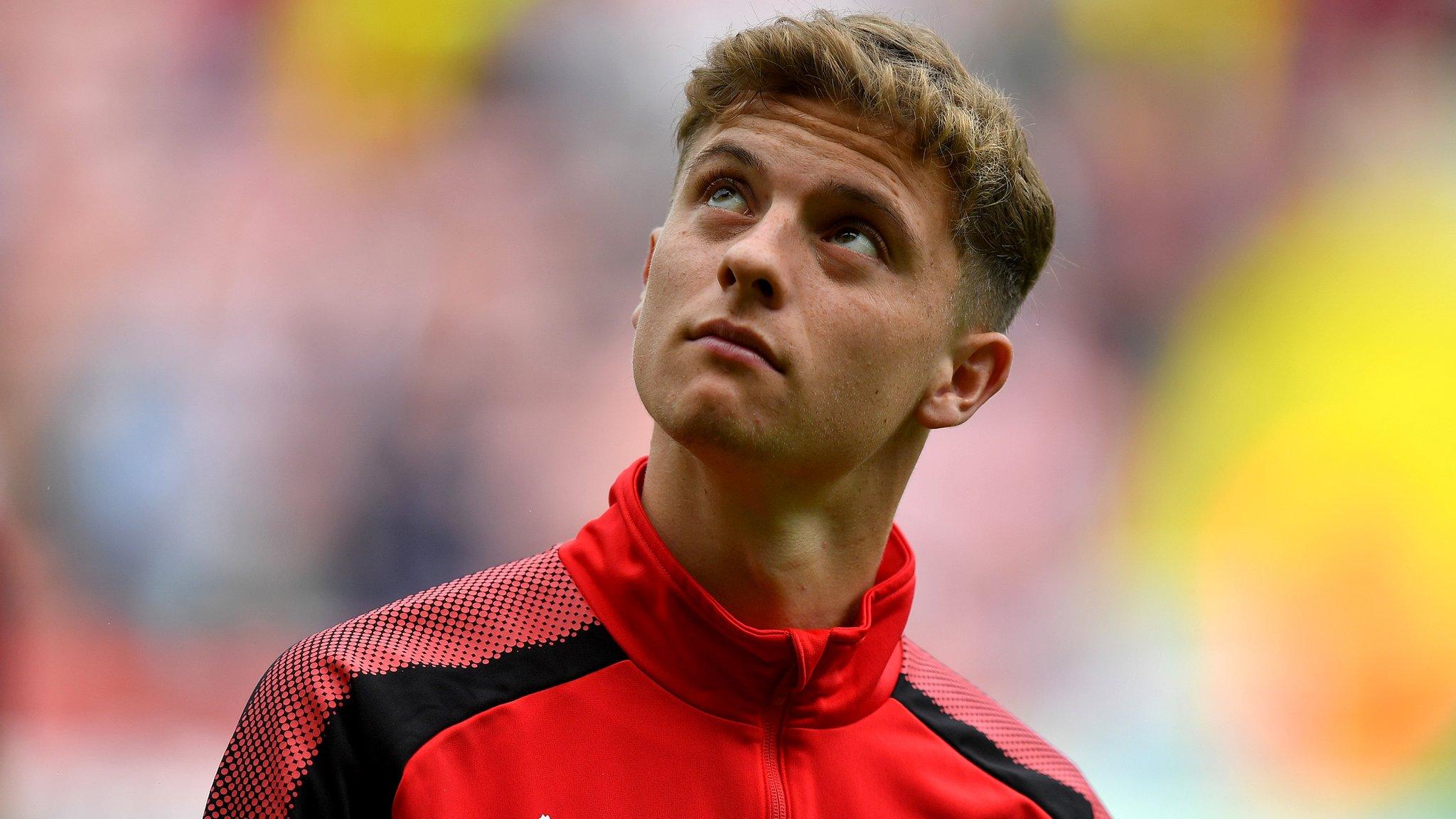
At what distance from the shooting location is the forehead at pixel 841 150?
2.03 m

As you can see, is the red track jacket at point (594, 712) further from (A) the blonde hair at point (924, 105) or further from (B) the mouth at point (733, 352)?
(A) the blonde hair at point (924, 105)

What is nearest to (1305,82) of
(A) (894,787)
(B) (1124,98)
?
(B) (1124,98)

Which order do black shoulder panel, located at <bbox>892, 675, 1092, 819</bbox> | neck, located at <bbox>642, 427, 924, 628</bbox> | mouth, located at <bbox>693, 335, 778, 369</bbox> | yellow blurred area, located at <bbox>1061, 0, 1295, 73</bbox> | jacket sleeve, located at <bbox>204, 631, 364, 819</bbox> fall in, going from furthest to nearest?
yellow blurred area, located at <bbox>1061, 0, 1295, 73</bbox> < black shoulder panel, located at <bbox>892, 675, 1092, 819</bbox> < neck, located at <bbox>642, 427, 924, 628</bbox> < mouth, located at <bbox>693, 335, 778, 369</bbox> < jacket sleeve, located at <bbox>204, 631, 364, 819</bbox>

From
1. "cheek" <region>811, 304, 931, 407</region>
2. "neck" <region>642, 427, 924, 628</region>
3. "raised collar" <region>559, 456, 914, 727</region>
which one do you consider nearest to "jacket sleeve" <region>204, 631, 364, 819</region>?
"raised collar" <region>559, 456, 914, 727</region>

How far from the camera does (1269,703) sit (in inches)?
160

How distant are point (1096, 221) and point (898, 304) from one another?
2.61 metres

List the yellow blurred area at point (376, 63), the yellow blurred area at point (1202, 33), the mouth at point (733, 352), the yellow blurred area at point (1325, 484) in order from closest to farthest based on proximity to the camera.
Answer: the mouth at point (733, 352) → the yellow blurred area at point (376, 63) → the yellow blurred area at point (1325, 484) → the yellow blurred area at point (1202, 33)

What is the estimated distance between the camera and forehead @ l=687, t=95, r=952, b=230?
2031 mm

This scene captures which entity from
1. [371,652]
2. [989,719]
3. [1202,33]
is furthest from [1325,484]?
[371,652]

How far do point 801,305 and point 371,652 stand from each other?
74cm

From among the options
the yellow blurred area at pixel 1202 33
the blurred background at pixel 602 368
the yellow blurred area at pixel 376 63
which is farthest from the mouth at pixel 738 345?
the yellow blurred area at pixel 1202 33

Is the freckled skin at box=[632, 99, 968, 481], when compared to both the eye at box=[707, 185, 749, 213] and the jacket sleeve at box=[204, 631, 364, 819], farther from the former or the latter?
the jacket sleeve at box=[204, 631, 364, 819]

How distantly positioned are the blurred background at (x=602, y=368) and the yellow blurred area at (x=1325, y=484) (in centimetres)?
1

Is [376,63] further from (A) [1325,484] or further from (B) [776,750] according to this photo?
(A) [1325,484]
